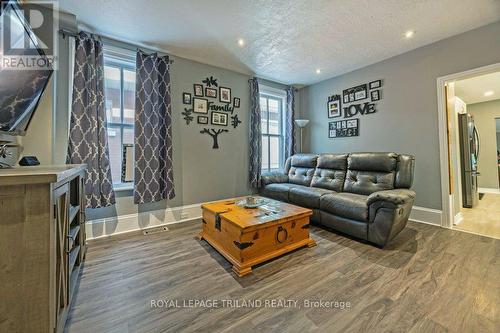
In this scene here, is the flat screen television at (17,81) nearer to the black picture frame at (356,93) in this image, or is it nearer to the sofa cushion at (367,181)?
the sofa cushion at (367,181)

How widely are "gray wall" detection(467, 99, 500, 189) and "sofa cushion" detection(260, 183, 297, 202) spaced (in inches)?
224

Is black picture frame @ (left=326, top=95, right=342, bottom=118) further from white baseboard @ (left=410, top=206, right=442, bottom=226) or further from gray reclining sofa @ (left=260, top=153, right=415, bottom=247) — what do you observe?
white baseboard @ (left=410, top=206, right=442, bottom=226)

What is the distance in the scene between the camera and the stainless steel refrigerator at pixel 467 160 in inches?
133

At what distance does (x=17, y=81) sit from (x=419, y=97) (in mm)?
4465

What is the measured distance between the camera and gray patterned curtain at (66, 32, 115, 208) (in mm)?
2357

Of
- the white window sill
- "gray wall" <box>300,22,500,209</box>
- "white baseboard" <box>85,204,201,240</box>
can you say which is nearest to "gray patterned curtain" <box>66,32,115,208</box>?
the white window sill

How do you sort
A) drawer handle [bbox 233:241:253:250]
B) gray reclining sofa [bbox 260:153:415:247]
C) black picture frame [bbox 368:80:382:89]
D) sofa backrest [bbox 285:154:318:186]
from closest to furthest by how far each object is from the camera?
drawer handle [bbox 233:241:253:250]
gray reclining sofa [bbox 260:153:415:247]
black picture frame [bbox 368:80:382:89]
sofa backrest [bbox 285:154:318:186]

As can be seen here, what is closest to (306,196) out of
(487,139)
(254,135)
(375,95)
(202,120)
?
(254,135)

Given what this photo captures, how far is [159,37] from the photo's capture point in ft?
8.74

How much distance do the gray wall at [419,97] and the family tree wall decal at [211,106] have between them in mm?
2269

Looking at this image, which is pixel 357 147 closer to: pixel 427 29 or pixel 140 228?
pixel 427 29

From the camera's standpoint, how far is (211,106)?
11.3 ft

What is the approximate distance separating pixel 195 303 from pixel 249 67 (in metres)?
3.53

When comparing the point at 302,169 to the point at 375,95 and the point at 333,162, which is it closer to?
the point at 333,162
